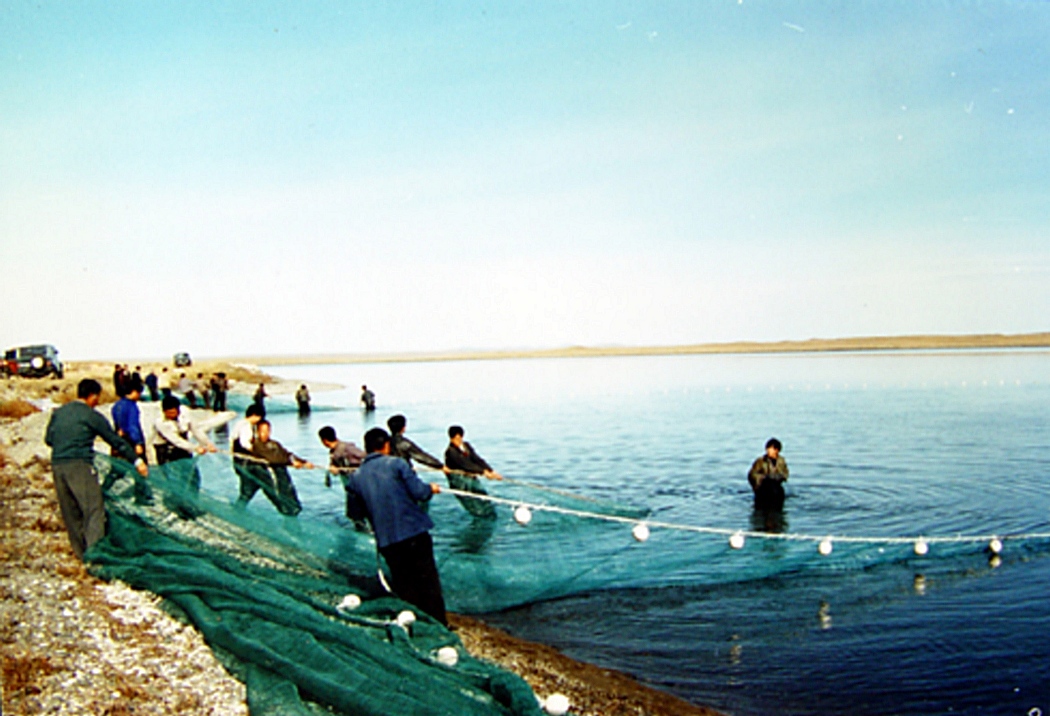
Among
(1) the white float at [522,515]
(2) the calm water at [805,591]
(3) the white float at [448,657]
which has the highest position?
(1) the white float at [522,515]

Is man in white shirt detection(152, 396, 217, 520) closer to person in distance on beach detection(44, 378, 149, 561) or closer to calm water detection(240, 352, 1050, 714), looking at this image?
calm water detection(240, 352, 1050, 714)

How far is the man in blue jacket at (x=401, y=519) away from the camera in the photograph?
23.9 feet

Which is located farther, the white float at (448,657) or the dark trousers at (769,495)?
the dark trousers at (769,495)

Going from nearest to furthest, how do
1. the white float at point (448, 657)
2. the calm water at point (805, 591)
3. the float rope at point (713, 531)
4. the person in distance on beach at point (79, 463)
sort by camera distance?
1. the white float at point (448, 657)
2. the calm water at point (805, 591)
3. the person in distance on beach at point (79, 463)
4. the float rope at point (713, 531)

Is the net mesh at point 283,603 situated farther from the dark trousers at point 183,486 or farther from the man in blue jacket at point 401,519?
the man in blue jacket at point 401,519

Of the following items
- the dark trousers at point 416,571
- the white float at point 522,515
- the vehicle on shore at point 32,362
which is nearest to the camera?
the dark trousers at point 416,571

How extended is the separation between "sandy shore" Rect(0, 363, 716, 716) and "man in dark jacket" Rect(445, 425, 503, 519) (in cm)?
151

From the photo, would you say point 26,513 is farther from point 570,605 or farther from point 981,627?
point 981,627

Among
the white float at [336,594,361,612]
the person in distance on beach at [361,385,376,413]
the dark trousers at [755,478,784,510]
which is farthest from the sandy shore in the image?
the person in distance on beach at [361,385,376,413]

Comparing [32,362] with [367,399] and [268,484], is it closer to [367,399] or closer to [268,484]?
[367,399]

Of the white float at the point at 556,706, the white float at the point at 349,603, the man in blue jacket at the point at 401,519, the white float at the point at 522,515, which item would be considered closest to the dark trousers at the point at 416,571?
the man in blue jacket at the point at 401,519

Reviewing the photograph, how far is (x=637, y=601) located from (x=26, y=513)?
7854mm

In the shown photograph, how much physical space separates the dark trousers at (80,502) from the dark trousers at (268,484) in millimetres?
1934

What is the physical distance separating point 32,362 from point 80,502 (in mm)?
44152
